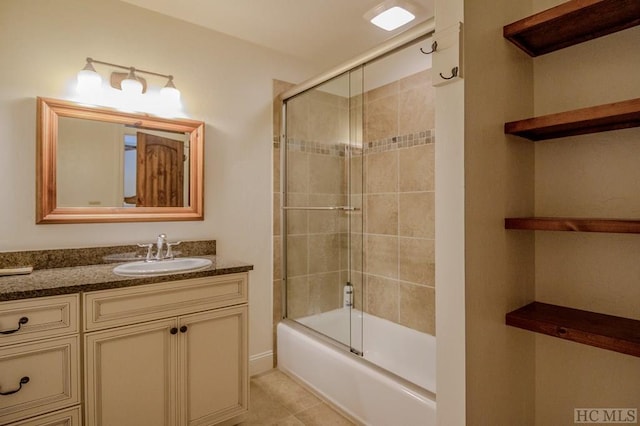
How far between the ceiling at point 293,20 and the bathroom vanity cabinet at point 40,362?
5.68 feet

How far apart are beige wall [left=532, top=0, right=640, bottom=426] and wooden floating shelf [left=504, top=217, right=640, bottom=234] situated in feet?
0.60

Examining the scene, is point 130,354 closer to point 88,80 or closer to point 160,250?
point 160,250

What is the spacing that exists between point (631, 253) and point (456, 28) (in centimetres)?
93

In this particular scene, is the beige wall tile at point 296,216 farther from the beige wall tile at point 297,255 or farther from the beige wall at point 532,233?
the beige wall at point 532,233

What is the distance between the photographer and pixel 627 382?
110cm

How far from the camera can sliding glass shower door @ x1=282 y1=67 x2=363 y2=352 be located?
2.59 m

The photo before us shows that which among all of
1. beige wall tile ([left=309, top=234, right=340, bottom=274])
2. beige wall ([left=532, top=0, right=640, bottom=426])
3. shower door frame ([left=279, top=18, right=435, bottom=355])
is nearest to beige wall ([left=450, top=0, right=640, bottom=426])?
beige wall ([left=532, top=0, right=640, bottom=426])

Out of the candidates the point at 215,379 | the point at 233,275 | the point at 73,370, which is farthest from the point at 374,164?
the point at 73,370

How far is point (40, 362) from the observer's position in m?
1.31

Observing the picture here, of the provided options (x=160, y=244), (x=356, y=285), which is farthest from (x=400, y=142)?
(x=160, y=244)

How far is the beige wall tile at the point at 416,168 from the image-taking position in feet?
7.68

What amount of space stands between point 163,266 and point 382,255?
162cm

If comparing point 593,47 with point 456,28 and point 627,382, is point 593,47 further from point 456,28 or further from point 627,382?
point 627,382
